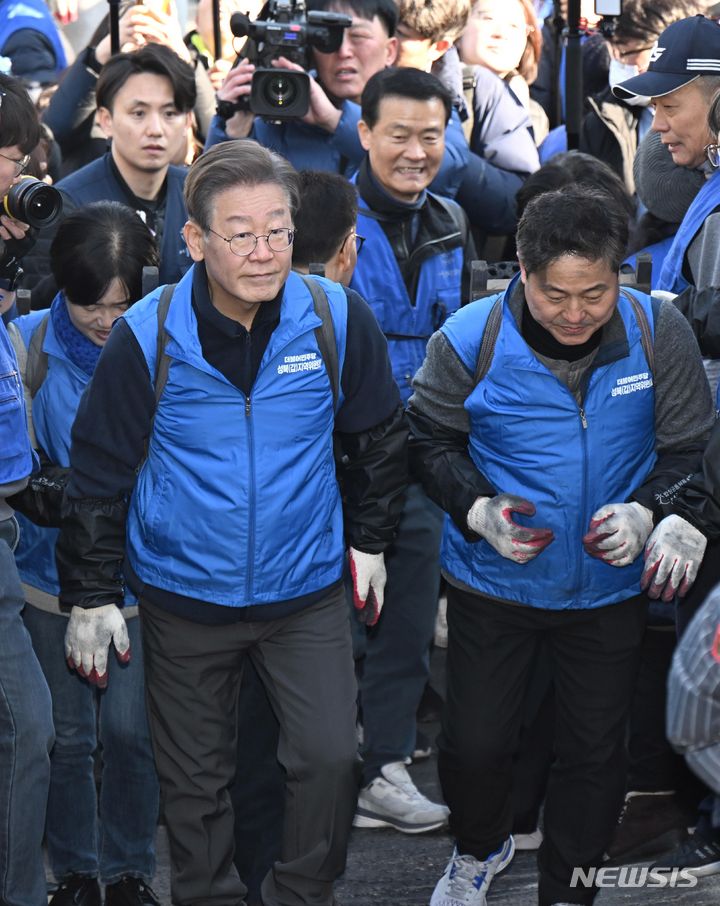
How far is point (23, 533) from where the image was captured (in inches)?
175

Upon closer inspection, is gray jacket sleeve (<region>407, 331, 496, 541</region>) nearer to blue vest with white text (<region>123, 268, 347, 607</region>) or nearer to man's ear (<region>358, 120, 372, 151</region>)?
blue vest with white text (<region>123, 268, 347, 607</region>)

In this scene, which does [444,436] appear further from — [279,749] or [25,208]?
[25,208]

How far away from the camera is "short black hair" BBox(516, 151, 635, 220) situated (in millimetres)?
5168

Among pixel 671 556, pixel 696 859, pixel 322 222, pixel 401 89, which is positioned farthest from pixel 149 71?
pixel 696 859

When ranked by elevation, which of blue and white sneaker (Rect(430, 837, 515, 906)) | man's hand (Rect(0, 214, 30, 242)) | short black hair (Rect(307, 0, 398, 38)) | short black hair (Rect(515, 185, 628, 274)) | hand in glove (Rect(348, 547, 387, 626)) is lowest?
blue and white sneaker (Rect(430, 837, 515, 906))

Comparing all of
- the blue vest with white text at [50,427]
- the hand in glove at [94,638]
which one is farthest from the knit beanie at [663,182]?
the hand in glove at [94,638]

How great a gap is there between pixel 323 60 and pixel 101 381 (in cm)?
282

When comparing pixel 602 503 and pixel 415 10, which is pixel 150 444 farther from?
pixel 415 10

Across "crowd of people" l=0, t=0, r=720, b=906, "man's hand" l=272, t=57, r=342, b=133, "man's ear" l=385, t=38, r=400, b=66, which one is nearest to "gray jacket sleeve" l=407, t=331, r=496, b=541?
"crowd of people" l=0, t=0, r=720, b=906

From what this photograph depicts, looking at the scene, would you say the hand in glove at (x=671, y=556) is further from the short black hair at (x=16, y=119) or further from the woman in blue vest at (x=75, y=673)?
the short black hair at (x=16, y=119)

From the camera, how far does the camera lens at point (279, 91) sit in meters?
5.80

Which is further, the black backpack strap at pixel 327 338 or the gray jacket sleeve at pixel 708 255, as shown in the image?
the gray jacket sleeve at pixel 708 255

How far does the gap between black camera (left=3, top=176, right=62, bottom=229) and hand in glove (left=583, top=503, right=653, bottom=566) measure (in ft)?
5.93

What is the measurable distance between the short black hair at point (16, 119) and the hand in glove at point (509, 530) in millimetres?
1613
